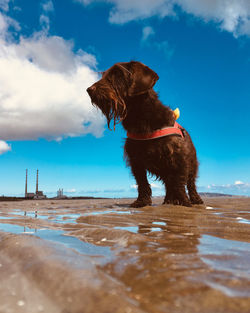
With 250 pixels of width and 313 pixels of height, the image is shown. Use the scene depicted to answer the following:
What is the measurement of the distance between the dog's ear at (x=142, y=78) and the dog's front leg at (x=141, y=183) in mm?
1364

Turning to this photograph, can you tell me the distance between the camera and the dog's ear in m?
4.13

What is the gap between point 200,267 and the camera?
0.99 m

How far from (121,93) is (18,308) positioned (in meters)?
3.75

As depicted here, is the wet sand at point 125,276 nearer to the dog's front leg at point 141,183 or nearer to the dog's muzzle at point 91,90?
the dog's muzzle at point 91,90

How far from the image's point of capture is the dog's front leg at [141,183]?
186 inches

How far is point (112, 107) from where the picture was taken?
4.07 m

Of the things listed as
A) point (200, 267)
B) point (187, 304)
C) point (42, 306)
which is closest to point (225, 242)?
point (200, 267)

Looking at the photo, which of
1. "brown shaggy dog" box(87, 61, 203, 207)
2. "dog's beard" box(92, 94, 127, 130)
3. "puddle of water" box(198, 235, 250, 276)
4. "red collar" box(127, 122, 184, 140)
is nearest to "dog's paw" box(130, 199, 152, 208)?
"brown shaggy dog" box(87, 61, 203, 207)

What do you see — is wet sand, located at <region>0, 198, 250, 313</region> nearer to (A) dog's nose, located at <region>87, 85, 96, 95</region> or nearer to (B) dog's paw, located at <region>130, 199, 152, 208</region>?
(A) dog's nose, located at <region>87, 85, 96, 95</region>

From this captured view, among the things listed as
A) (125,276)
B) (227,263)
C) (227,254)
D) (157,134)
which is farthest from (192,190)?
(125,276)

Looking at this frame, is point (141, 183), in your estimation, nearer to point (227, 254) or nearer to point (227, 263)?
point (227, 254)

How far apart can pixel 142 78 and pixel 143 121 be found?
71 centimetres

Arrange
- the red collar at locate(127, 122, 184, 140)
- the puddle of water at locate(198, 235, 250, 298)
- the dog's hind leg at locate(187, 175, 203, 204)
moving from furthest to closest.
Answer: the dog's hind leg at locate(187, 175, 203, 204)
the red collar at locate(127, 122, 184, 140)
the puddle of water at locate(198, 235, 250, 298)

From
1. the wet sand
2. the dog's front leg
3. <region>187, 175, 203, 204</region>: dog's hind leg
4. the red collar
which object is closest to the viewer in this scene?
the wet sand
